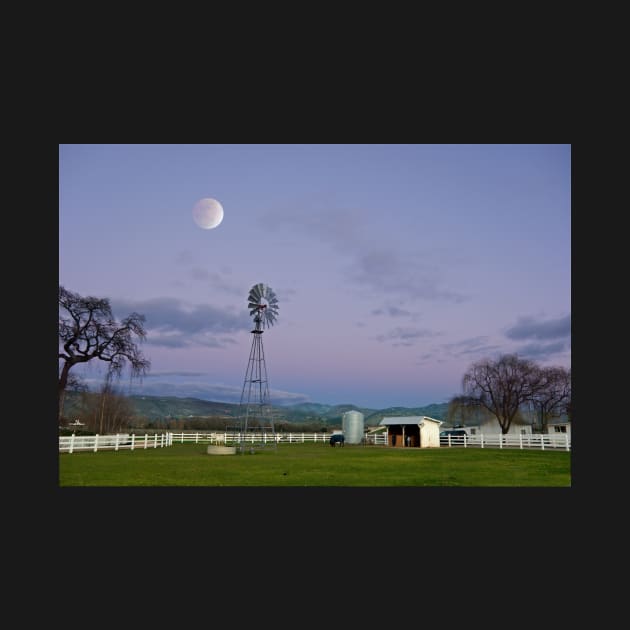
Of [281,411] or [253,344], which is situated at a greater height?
[253,344]

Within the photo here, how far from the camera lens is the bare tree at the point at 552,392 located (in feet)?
165

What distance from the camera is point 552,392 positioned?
50.3 m

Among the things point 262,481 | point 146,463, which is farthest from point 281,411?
point 262,481

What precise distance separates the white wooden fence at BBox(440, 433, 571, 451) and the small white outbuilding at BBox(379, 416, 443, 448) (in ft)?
3.93

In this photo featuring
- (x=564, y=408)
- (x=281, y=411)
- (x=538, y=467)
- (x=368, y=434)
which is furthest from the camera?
(x=281, y=411)

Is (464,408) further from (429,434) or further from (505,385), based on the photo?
(429,434)

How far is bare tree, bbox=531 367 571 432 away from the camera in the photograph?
50.2 m

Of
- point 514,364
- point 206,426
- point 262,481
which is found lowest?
→ point 206,426

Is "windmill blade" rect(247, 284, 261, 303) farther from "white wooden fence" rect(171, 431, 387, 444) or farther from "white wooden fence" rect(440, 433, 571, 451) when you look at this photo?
"white wooden fence" rect(440, 433, 571, 451)

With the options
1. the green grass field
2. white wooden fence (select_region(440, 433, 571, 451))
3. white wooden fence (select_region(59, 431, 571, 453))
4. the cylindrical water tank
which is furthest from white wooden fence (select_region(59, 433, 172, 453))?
white wooden fence (select_region(440, 433, 571, 451))

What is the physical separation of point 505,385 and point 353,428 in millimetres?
15117

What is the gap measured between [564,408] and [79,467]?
135ft

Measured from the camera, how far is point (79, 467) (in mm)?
20703

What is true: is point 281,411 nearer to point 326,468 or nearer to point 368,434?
point 368,434
